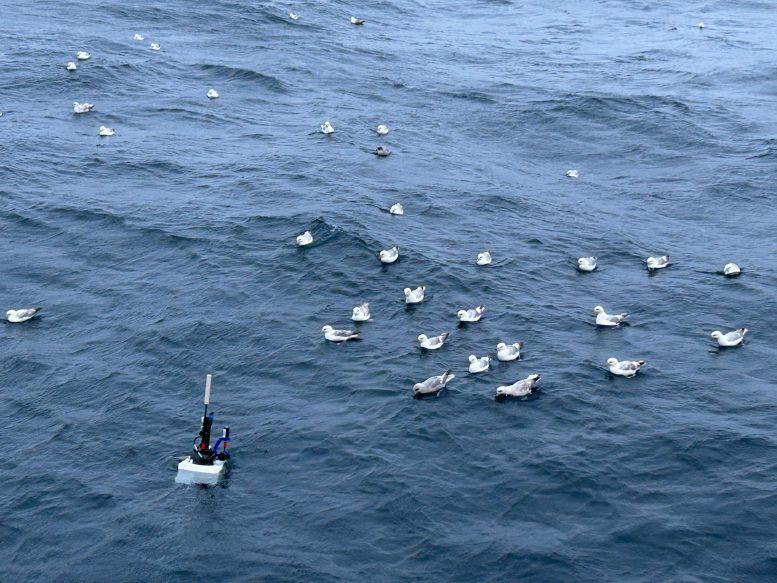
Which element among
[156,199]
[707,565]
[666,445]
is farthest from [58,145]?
[707,565]

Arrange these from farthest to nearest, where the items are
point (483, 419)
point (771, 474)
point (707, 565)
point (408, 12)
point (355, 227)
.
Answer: point (408, 12) < point (355, 227) < point (483, 419) < point (771, 474) < point (707, 565)

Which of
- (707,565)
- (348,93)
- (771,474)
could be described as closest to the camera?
(707,565)

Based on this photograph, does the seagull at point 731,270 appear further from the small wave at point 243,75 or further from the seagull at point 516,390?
the small wave at point 243,75

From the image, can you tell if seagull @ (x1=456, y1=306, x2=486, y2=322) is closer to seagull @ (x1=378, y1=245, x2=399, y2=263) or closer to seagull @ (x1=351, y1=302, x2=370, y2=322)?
seagull @ (x1=351, y1=302, x2=370, y2=322)

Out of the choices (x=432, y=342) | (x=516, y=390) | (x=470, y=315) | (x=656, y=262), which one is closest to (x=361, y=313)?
(x=432, y=342)

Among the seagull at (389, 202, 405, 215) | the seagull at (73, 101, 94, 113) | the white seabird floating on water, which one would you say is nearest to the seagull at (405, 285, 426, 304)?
the white seabird floating on water

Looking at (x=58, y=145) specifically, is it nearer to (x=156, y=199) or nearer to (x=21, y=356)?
(x=156, y=199)

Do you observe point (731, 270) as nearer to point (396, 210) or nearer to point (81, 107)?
point (396, 210)
